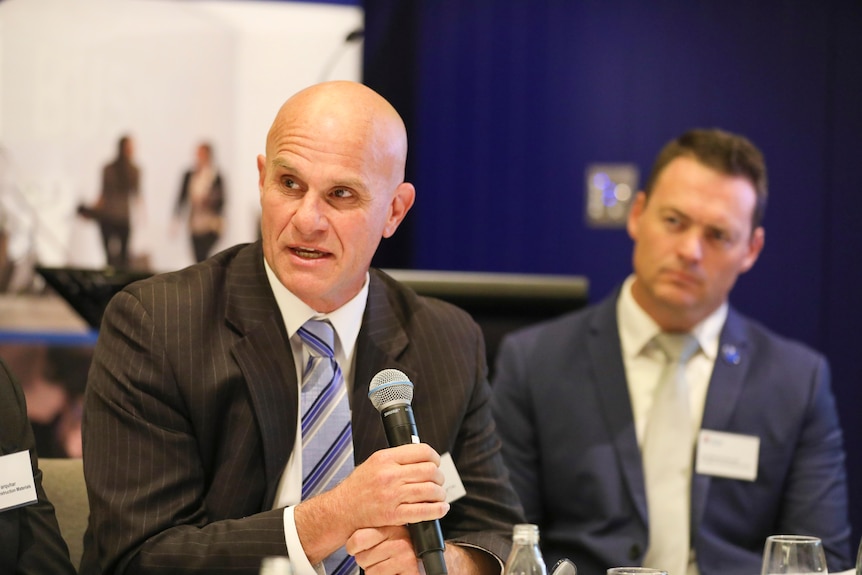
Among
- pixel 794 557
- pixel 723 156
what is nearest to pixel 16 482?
pixel 794 557

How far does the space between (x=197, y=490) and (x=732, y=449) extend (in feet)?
5.14

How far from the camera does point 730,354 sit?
2.95m

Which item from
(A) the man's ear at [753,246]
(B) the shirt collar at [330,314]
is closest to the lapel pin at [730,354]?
(A) the man's ear at [753,246]

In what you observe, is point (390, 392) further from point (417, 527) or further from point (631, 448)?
point (631, 448)

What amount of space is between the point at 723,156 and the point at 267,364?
65.0 inches

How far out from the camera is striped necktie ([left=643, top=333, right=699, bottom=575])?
2764mm

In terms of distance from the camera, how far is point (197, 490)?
1880mm

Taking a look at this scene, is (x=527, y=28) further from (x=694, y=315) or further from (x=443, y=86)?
(x=694, y=315)

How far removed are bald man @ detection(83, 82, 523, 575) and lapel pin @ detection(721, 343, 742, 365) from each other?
3.26 feet

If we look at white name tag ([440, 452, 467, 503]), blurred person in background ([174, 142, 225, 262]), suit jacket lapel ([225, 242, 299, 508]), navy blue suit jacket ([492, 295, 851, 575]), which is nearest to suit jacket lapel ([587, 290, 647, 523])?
navy blue suit jacket ([492, 295, 851, 575])

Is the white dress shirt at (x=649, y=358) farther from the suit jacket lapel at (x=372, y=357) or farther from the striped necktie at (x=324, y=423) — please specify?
the striped necktie at (x=324, y=423)

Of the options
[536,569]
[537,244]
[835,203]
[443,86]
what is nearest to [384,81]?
[443,86]

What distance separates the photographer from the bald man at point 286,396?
1.75m

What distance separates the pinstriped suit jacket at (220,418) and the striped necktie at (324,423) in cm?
3
